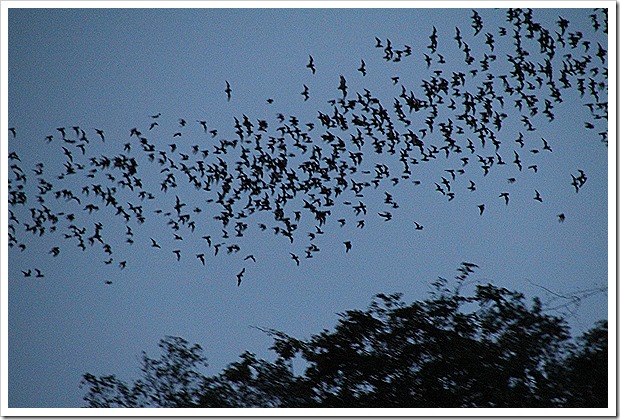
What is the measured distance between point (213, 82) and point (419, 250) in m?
1.39

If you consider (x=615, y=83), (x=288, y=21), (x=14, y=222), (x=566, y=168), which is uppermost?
(x=288, y=21)

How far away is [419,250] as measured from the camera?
13.4ft

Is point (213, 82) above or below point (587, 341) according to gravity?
above

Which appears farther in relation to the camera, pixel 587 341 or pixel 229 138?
pixel 229 138

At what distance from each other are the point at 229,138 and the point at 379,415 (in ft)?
5.24

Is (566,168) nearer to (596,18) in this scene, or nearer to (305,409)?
(596,18)

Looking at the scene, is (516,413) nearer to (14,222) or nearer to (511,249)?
(511,249)

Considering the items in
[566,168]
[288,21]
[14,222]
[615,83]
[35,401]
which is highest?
[288,21]

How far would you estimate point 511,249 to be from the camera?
4.03 metres

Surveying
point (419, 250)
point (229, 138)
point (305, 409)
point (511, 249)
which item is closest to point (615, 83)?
point (511, 249)

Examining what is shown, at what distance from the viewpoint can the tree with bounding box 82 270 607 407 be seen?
12.6 feet

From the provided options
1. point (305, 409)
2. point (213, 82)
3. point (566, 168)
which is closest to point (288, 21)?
point (213, 82)

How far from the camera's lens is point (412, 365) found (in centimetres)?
395

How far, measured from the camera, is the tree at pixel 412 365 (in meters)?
3.84
